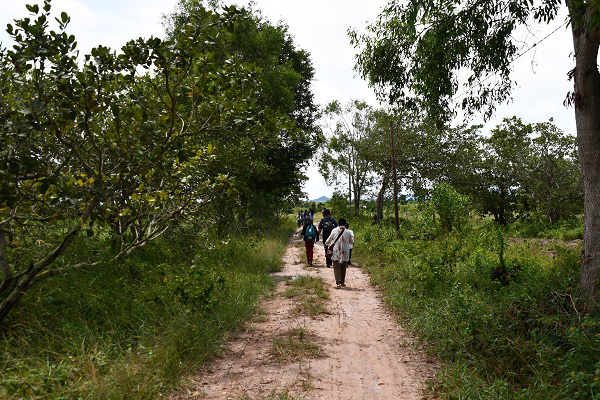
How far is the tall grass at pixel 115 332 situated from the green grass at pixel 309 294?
1003mm

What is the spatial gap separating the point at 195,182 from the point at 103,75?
3182 mm

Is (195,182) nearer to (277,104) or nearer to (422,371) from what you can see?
(422,371)

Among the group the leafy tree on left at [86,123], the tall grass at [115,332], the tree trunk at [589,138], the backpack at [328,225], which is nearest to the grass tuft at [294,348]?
the tall grass at [115,332]

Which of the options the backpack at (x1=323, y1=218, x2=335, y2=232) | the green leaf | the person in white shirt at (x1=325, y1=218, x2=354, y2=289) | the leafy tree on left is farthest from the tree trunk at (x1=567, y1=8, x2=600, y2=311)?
the backpack at (x1=323, y1=218, x2=335, y2=232)

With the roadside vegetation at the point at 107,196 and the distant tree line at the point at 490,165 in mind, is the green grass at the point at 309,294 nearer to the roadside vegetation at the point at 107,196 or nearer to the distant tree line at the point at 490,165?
the roadside vegetation at the point at 107,196

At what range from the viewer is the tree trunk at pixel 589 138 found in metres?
5.42

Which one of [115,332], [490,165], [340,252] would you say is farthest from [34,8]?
[490,165]

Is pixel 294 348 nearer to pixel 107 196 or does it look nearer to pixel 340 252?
pixel 107 196

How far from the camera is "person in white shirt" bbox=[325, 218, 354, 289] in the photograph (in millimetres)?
9641

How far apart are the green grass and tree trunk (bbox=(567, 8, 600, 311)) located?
4010 millimetres

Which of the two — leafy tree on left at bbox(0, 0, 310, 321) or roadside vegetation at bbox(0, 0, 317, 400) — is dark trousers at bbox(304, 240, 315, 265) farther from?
leafy tree on left at bbox(0, 0, 310, 321)

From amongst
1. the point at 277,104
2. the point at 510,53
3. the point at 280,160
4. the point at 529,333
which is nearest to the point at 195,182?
the point at 529,333

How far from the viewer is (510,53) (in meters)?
7.89

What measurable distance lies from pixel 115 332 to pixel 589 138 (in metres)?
6.52
